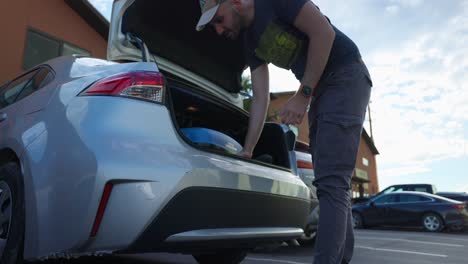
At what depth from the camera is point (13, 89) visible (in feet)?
9.95

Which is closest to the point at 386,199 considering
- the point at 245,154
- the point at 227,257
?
the point at 227,257

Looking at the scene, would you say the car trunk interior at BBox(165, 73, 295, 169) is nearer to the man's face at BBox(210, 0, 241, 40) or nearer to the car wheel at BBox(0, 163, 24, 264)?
the man's face at BBox(210, 0, 241, 40)

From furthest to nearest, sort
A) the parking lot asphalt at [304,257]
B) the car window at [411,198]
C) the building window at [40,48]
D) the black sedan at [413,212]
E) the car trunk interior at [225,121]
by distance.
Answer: the car window at [411,198] → the black sedan at [413,212] → the building window at [40,48] → the parking lot asphalt at [304,257] → the car trunk interior at [225,121]

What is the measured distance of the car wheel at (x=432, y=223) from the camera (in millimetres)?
11573

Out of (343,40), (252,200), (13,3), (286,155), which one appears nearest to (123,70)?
(252,200)

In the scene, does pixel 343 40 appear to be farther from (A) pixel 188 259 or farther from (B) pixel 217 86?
(A) pixel 188 259

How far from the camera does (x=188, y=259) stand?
13.8 feet

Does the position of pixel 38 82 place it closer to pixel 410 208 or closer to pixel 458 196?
pixel 410 208

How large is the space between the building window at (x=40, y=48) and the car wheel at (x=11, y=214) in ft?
31.1

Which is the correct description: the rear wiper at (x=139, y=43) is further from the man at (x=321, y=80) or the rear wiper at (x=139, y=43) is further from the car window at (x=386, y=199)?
the car window at (x=386, y=199)

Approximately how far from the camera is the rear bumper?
1.86 meters

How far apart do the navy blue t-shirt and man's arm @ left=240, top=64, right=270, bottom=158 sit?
0.27 meters

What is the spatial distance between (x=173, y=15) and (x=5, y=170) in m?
1.57

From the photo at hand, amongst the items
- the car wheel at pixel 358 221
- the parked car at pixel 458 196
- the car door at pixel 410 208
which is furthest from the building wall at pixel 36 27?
the parked car at pixel 458 196
